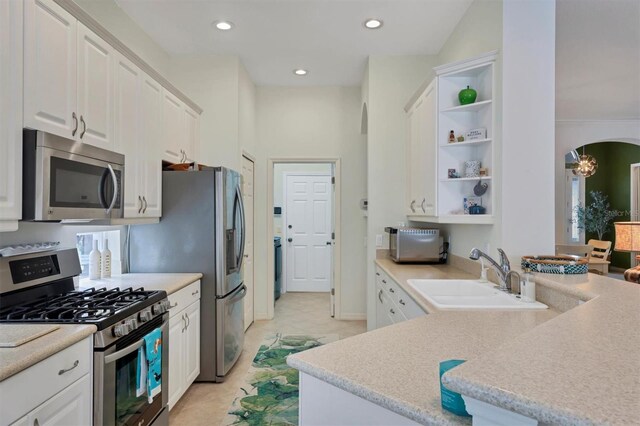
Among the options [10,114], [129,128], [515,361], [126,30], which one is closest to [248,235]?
[129,128]

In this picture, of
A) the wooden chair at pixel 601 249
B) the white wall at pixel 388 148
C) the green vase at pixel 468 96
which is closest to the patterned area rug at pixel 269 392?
the white wall at pixel 388 148

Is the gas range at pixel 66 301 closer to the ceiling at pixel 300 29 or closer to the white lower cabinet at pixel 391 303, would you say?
the white lower cabinet at pixel 391 303

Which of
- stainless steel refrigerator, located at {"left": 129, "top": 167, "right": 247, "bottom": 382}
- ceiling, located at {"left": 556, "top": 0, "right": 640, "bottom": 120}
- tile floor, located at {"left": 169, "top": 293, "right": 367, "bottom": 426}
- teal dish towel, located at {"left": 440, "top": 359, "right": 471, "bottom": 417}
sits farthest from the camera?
ceiling, located at {"left": 556, "top": 0, "right": 640, "bottom": 120}

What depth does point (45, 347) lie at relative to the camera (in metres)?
1.37

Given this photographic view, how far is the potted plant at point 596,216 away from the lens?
24.3 feet

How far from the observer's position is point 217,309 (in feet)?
9.93

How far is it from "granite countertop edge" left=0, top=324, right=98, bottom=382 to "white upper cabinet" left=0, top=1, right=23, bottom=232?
456 millimetres

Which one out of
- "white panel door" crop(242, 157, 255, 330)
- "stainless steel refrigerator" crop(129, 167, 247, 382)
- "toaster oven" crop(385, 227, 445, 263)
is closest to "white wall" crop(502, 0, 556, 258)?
"toaster oven" crop(385, 227, 445, 263)

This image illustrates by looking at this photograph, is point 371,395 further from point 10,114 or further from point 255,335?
point 255,335

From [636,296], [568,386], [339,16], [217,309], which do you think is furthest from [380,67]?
[568,386]

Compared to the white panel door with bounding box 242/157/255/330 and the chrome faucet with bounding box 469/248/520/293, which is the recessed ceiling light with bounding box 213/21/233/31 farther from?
the chrome faucet with bounding box 469/248/520/293

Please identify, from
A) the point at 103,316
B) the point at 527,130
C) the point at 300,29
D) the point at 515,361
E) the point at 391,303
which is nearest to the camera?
the point at 515,361

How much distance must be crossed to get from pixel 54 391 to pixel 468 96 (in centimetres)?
283

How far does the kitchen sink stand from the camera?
1.89m
